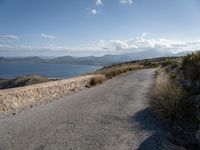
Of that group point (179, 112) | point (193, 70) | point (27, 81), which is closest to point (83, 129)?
point (179, 112)

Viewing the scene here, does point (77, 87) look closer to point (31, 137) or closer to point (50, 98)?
point (50, 98)

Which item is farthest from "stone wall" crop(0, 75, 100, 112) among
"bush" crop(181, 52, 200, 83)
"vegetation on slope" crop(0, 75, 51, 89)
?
"vegetation on slope" crop(0, 75, 51, 89)

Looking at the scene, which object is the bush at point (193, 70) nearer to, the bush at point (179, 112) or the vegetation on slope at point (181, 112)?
the vegetation on slope at point (181, 112)

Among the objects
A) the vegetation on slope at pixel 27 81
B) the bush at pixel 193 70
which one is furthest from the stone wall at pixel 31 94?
the vegetation on slope at pixel 27 81

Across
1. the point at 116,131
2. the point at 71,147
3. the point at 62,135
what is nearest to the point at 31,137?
the point at 62,135

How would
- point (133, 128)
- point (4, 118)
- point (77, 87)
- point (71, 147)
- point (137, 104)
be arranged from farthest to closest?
point (77, 87) < point (137, 104) < point (4, 118) < point (133, 128) < point (71, 147)

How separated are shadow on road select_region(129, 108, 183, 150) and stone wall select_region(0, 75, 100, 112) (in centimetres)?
408

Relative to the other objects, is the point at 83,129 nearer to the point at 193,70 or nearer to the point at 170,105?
the point at 170,105

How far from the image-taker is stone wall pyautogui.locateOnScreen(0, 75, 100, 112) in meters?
8.56

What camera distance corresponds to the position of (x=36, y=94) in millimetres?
10281

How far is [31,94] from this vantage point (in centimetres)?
995

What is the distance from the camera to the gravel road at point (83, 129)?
209 inches

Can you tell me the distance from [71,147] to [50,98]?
632 centimetres

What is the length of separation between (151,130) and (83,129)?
1.63 metres
